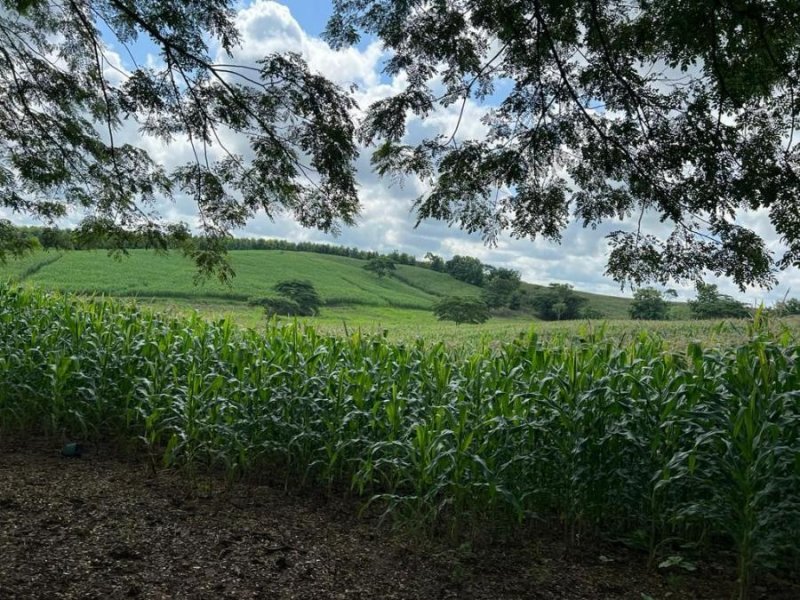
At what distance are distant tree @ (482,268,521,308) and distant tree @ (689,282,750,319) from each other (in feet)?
62.8

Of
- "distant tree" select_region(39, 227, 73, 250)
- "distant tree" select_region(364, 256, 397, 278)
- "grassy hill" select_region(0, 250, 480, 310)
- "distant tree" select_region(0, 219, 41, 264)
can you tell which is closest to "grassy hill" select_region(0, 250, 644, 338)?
"grassy hill" select_region(0, 250, 480, 310)

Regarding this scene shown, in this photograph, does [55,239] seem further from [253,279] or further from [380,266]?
[380,266]

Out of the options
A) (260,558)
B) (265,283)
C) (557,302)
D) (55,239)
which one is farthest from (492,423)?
(265,283)

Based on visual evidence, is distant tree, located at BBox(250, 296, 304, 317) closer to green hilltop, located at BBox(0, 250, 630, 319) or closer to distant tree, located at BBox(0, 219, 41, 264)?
green hilltop, located at BBox(0, 250, 630, 319)

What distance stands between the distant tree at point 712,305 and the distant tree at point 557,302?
10.8 metres

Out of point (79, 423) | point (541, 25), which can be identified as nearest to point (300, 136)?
point (541, 25)

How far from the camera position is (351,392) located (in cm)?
387

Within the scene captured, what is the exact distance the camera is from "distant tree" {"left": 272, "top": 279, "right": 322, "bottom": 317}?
32.8 meters

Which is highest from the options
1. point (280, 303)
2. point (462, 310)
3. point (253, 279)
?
point (253, 279)

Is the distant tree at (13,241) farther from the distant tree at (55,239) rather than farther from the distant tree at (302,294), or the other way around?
the distant tree at (302,294)

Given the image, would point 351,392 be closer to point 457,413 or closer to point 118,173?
point 457,413

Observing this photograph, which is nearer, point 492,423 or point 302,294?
point 492,423

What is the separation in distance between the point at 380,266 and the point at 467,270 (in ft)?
25.8

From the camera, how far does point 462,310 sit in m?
35.6
